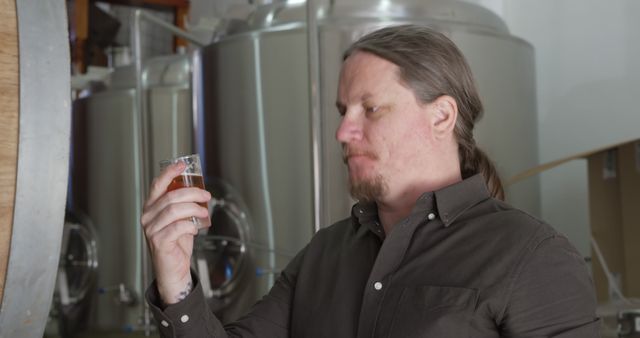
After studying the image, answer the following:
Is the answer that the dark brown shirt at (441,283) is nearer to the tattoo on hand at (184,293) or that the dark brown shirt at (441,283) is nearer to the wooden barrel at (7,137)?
the tattoo on hand at (184,293)

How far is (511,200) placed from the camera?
3.43 m

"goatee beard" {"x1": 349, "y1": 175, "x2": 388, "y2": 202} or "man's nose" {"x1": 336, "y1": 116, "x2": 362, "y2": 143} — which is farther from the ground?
"man's nose" {"x1": 336, "y1": 116, "x2": 362, "y2": 143}

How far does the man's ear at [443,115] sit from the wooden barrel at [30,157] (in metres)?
0.53

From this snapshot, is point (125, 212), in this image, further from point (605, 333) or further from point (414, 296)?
point (414, 296)

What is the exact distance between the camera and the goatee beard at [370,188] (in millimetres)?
1245

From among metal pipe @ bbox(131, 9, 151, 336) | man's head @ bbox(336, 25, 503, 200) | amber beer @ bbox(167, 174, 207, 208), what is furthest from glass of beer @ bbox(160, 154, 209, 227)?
metal pipe @ bbox(131, 9, 151, 336)

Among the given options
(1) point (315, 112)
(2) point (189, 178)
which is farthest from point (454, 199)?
(1) point (315, 112)

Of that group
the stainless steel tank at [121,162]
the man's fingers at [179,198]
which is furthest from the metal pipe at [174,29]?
the man's fingers at [179,198]

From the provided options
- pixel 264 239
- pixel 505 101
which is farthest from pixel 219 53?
pixel 505 101

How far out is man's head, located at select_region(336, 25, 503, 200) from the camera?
4.07 feet

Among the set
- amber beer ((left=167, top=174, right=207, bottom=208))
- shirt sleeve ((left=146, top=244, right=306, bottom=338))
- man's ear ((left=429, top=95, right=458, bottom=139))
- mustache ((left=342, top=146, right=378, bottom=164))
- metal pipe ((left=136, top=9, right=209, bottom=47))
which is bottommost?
shirt sleeve ((left=146, top=244, right=306, bottom=338))

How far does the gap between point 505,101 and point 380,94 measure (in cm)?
216

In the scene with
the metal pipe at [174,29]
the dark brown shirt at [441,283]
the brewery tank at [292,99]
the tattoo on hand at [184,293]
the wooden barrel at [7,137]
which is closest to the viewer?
the wooden barrel at [7,137]

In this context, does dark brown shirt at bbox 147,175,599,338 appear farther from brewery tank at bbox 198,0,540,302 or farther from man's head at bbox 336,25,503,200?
brewery tank at bbox 198,0,540,302
